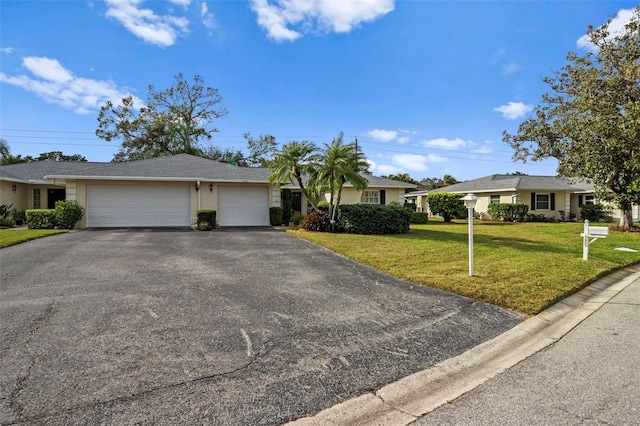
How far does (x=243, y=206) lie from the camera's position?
18.1m

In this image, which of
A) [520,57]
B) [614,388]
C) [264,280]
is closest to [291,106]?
[520,57]

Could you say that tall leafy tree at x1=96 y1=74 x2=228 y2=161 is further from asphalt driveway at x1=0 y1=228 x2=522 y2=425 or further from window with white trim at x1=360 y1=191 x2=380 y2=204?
asphalt driveway at x1=0 y1=228 x2=522 y2=425

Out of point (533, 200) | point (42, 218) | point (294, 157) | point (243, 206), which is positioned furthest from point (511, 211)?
point (42, 218)

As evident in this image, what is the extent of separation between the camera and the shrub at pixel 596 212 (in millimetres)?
24484

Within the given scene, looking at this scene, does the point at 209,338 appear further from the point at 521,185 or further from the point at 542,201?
the point at 542,201

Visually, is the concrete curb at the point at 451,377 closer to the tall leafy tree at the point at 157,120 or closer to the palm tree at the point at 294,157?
the palm tree at the point at 294,157

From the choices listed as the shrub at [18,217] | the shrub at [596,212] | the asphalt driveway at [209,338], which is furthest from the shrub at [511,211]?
the shrub at [18,217]

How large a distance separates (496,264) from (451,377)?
18.0 feet

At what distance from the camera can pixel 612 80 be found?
15.3 m

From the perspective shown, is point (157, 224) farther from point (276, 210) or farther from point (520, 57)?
point (520, 57)

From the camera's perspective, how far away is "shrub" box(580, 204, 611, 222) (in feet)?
80.3

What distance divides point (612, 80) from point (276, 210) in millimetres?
17100

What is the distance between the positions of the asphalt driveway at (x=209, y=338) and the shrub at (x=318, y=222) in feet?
23.4

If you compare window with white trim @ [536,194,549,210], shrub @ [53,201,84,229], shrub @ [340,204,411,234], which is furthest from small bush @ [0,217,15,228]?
window with white trim @ [536,194,549,210]
